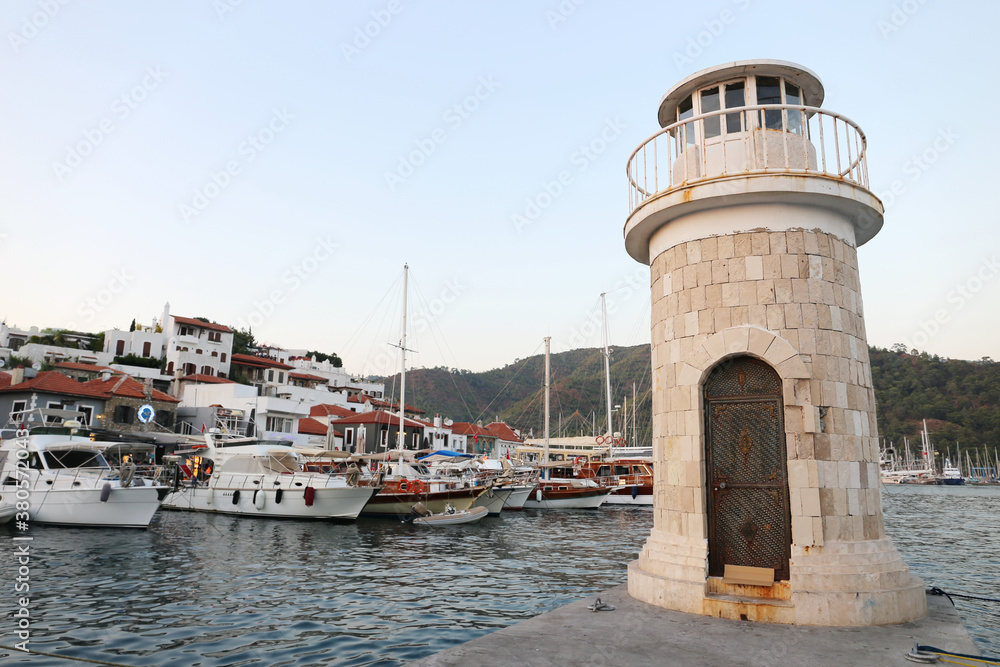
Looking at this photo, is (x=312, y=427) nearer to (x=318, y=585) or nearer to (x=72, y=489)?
(x=72, y=489)

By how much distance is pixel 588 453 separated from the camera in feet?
154

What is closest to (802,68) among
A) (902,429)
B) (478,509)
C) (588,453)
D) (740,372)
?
(740,372)

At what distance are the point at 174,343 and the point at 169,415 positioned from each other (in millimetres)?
13091

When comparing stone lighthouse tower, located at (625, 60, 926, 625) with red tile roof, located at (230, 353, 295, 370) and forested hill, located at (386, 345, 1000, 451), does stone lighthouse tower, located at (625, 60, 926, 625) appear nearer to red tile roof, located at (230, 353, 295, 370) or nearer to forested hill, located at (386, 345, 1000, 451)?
red tile roof, located at (230, 353, 295, 370)

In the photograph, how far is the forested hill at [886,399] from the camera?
103 metres

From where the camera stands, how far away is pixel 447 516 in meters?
25.8

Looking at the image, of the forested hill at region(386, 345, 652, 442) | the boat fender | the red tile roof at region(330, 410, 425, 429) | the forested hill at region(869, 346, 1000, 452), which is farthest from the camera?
the forested hill at region(386, 345, 652, 442)

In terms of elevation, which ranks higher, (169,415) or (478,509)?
(169,415)

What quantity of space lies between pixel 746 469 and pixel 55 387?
45.3 metres

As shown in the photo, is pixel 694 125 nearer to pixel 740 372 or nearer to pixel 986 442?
pixel 740 372

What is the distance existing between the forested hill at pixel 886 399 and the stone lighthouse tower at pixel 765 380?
82.2 meters

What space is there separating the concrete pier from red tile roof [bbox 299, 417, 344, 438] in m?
47.1

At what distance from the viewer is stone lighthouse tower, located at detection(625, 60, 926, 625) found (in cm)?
654

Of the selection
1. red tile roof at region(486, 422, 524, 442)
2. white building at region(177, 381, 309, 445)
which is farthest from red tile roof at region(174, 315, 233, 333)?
red tile roof at region(486, 422, 524, 442)
